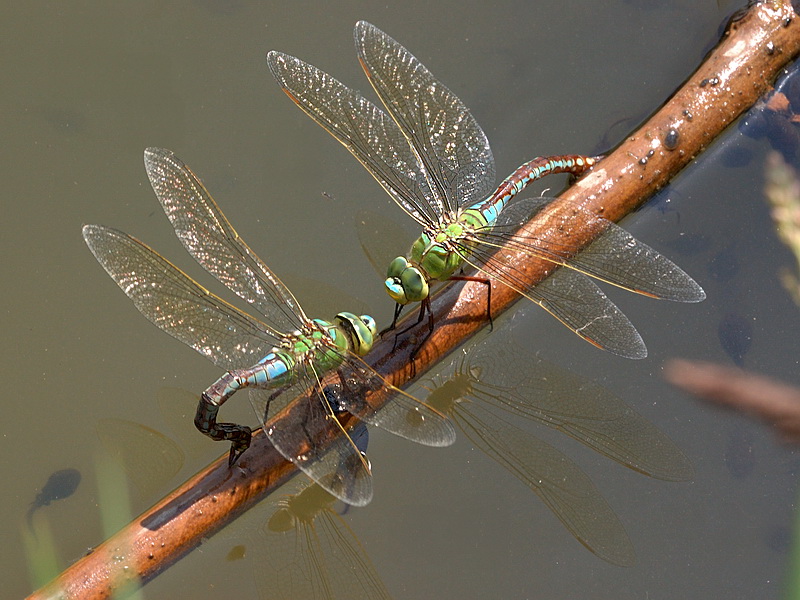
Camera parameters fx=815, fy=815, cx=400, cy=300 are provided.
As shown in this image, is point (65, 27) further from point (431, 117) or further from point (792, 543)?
point (792, 543)

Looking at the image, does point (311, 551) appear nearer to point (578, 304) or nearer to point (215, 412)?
point (215, 412)

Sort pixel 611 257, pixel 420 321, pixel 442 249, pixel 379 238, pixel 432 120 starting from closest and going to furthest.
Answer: pixel 420 321 → pixel 611 257 → pixel 442 249 → pixel 432 120 → pixel 379 238

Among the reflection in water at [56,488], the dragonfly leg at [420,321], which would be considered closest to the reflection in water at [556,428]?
the dragonfly leg at [420,321]

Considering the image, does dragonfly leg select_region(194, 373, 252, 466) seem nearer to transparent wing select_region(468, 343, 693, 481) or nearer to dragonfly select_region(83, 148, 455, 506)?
dragonfly select_region(83, 148, 455, 506)

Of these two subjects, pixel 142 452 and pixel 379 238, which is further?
pixel 379 238

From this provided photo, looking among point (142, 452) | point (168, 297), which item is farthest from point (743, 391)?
point (142, 452)

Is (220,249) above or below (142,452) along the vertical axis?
above


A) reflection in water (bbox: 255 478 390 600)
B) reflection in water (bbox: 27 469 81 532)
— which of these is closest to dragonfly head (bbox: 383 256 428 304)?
reflection in water (bbox: 255 478 390 600)
